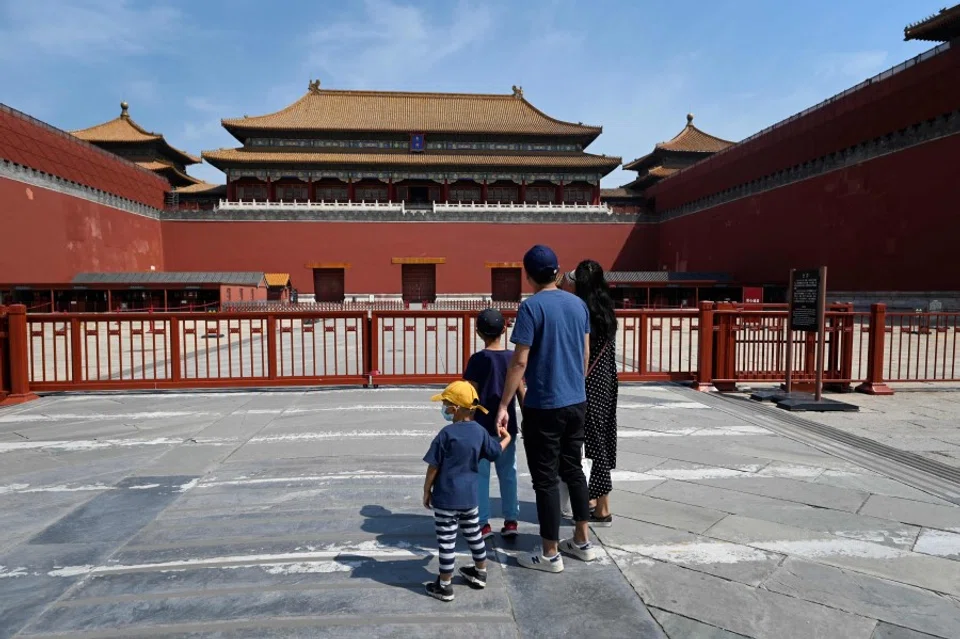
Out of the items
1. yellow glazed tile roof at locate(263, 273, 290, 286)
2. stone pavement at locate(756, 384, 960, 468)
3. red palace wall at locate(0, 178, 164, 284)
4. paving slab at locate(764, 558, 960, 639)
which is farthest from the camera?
yellow glazed tile roof at locate(263, 273, 290, 286)

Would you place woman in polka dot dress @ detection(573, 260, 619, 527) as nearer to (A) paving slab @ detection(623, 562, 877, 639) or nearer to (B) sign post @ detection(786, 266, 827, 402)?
(A) paving slab @ detection(623, 562, 877, 639)

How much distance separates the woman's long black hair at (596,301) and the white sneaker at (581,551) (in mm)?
1012

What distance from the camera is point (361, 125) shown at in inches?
1293

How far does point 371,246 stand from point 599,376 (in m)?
29.5

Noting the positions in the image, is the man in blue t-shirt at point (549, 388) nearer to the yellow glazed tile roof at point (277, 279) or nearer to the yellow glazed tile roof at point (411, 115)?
the yellow glazed tile roof at point (277, 279)

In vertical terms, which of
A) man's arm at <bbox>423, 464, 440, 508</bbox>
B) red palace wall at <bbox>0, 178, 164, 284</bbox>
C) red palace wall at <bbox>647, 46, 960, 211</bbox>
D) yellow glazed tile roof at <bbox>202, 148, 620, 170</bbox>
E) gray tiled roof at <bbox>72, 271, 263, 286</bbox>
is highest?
yellow glazed tile roof at <bbox>202, 148, 620, 170</bbox>

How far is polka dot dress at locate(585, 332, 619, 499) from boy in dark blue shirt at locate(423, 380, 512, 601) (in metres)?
0.72

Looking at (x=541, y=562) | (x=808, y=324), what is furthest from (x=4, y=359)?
(x=808, y=324)

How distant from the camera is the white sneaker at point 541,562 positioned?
99.0 inches

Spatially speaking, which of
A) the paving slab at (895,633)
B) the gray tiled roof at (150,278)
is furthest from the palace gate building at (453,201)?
the paving slab at (895,633)

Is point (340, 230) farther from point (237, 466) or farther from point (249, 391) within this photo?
point (237, 466)

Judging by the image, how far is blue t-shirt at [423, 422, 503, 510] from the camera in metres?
2.27

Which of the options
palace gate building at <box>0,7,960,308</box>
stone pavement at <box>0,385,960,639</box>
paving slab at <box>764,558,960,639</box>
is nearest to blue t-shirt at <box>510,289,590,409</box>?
stone pavement at <box>0,385,960,639</box>

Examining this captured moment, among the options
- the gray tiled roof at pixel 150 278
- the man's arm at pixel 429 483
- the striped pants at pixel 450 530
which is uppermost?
the gray tiled roof at pixel 150 278
